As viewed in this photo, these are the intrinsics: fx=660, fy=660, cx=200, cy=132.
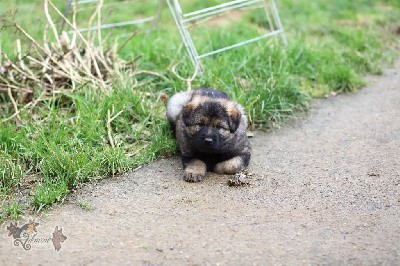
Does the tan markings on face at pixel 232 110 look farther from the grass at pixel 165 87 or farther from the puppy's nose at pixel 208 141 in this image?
the grass at pixel 165 87

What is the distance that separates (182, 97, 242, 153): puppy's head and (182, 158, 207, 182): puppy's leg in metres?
0.13

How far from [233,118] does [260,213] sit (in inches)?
37.8

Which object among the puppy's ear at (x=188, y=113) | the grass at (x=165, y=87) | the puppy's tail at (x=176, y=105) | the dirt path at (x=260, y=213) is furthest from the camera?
the puppy's tail at (x=176, y=105)

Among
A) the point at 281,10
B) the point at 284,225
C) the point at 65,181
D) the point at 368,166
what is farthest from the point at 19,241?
the point at 281,10

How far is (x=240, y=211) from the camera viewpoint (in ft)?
16.0

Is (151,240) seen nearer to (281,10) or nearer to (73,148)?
(73,148)

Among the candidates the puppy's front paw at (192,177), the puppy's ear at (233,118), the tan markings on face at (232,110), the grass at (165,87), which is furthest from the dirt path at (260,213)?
the tan markings on face at (232,110)

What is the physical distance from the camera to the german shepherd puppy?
540cm

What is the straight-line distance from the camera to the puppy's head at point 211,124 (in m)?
5.39

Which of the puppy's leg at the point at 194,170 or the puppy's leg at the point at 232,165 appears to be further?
the puppy's leg at the point at 232,165

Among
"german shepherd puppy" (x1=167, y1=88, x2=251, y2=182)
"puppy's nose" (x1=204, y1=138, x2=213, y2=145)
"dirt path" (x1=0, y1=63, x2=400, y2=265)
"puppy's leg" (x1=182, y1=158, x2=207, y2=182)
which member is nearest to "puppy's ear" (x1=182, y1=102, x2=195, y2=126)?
"german shepherd puppy" (x1=167, y1=88, x2=251, y2=182)

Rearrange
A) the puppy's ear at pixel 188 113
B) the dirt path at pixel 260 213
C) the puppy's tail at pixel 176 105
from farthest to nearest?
the puppy's tail at pixel 176 105
the puppy's ear at pixel 188 113
the dirt path at pixel 260 213

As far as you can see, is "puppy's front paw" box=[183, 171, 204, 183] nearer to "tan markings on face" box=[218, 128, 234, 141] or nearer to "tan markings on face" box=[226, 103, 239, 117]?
"tan markings on face" box=[218, 128, 234, 141]

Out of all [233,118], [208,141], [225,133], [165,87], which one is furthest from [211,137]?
[165,87]
